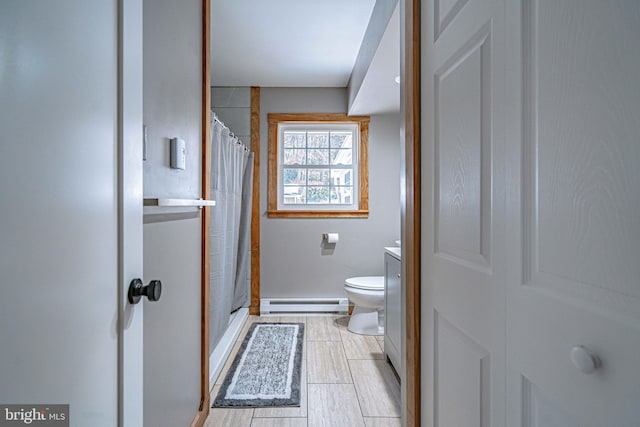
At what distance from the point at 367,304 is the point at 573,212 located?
2.49m

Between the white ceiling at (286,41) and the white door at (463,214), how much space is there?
1383mm

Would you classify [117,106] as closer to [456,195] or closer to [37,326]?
[37,326]

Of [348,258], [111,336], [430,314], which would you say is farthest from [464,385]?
[348,258]

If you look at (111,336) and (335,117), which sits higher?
(335,117)

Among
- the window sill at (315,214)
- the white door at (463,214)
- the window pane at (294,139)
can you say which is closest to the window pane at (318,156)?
the window pane at (294,139)

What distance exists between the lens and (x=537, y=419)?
25.8 inches

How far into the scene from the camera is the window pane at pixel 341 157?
3.76m

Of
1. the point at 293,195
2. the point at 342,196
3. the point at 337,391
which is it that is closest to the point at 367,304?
the point at 337,391

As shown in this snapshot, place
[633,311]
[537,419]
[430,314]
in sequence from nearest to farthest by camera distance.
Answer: [633,311] < [537,419] < [430,314]

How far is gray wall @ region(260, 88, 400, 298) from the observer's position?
144 inches

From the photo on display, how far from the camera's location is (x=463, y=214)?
3.07 ft

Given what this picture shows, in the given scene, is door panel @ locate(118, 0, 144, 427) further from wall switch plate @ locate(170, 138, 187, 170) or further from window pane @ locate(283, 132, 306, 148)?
window pane @ locate(283, 132, 306, 148)

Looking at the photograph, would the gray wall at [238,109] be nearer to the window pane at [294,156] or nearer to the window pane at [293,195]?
the window pane at [294,156]

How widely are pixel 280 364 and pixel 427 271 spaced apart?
1577 mm
